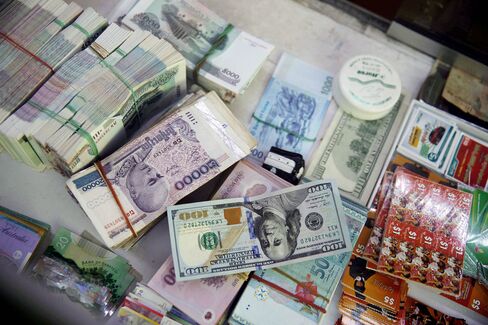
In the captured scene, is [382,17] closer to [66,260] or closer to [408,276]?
[408,276]

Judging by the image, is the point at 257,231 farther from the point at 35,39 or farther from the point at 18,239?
the point at 35,39

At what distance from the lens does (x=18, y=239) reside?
1.52 meters

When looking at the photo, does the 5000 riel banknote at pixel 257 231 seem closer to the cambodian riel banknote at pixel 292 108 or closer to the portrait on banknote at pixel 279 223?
the portrait on banknote at pixel 279 223

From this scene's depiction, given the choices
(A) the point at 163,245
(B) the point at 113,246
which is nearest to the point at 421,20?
(A) the point at 163,245

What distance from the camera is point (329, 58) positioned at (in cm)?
207

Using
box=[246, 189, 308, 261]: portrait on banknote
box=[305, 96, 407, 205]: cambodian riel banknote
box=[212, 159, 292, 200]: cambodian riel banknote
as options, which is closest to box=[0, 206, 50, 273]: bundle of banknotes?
box=[212, 159, 292, 200]: cambodian riel banknote

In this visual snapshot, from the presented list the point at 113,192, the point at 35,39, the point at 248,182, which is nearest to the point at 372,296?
the point at 248,182

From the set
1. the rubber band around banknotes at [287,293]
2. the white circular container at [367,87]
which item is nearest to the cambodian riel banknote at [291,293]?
the rubber band around banknotes at [287,293]

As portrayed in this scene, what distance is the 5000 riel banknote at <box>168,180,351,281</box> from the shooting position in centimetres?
147

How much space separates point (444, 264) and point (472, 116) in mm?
717

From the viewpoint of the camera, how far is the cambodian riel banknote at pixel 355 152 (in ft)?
5.93

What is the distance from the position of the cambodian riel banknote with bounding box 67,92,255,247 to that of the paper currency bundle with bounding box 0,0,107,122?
0.37 meters

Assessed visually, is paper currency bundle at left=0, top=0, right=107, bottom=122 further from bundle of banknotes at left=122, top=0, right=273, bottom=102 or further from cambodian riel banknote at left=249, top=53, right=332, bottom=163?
cambodian riel banknote at left=249, top=53, right=332, bottom=163

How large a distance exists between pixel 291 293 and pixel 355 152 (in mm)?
705
